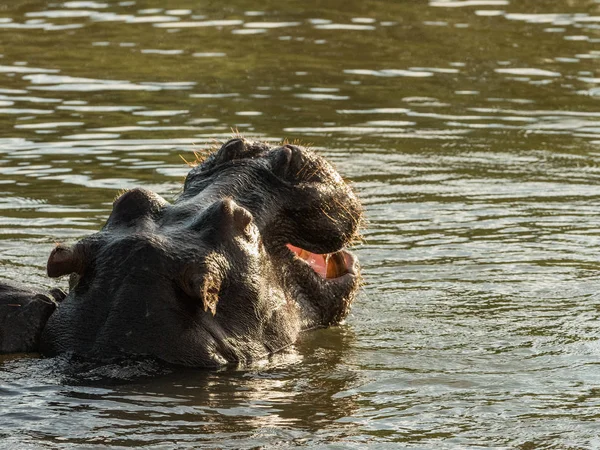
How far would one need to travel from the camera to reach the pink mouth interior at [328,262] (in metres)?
7.90

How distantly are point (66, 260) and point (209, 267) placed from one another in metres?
0.74

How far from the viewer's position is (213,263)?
6.70 metres

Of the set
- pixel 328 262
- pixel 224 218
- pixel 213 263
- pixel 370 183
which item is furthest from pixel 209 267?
pixel 370 183

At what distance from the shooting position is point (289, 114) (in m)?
14.9

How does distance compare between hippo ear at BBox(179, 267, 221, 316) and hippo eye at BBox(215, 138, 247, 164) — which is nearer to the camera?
hippo ear at BBox(179, 267, 221, 316)

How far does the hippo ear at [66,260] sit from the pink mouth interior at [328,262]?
4.63ft

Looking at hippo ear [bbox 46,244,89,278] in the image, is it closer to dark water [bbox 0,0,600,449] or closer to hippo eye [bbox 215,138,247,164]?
dark water [bbox 0,0,600,449]

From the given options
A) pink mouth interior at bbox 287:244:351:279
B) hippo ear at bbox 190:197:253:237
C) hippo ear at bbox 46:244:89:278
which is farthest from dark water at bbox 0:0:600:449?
hippo ear at bbox 190:197:253:237

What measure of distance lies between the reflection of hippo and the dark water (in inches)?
7.1

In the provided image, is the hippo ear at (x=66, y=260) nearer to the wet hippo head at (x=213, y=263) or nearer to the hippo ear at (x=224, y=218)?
the wet hippo head at (x=213, y=263)

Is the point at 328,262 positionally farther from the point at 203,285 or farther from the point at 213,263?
the point at 203,285

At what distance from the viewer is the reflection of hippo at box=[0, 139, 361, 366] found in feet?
22.0

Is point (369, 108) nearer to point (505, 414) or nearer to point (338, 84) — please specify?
point (338, 84)

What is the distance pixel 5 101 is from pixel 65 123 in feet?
4.83
